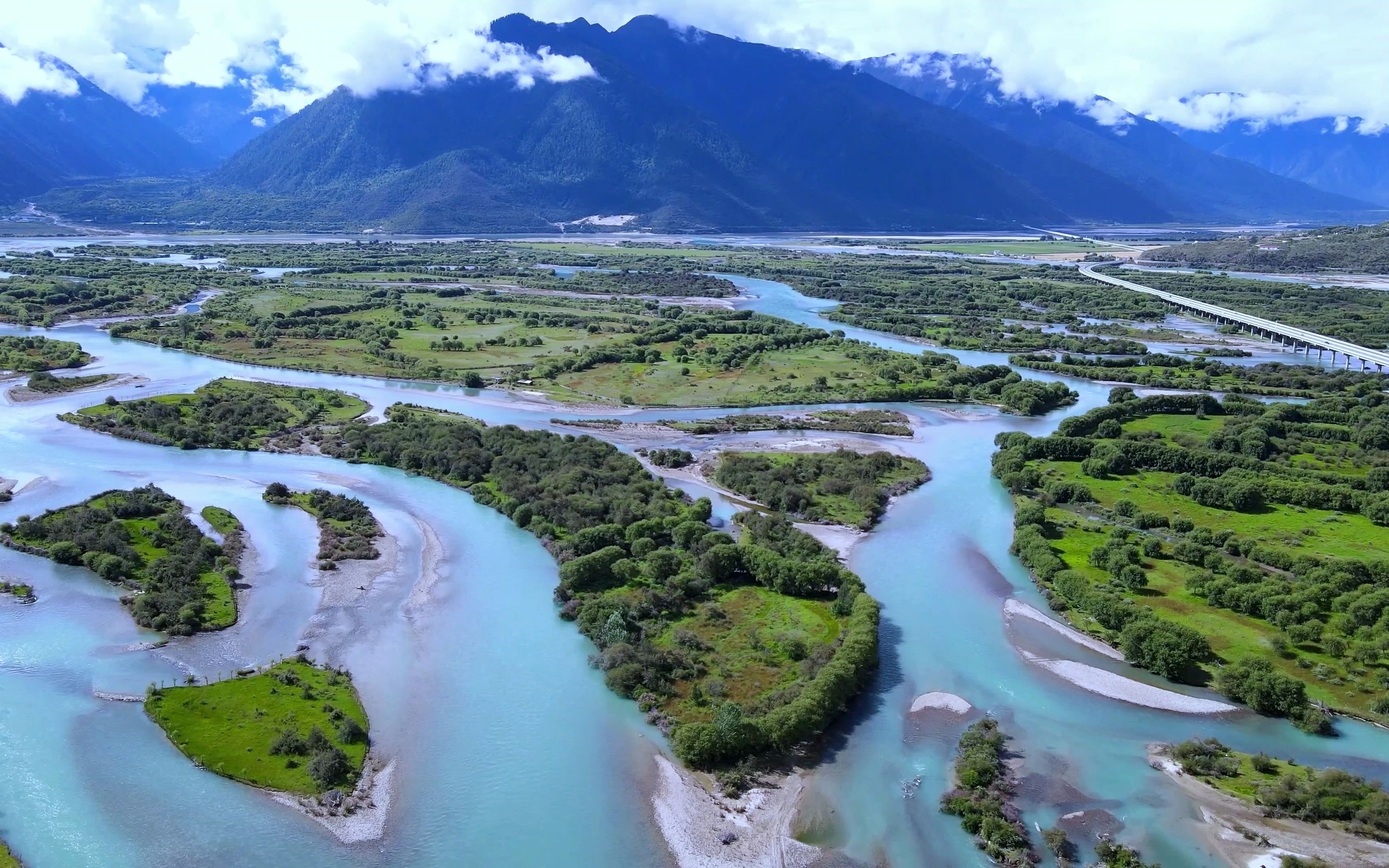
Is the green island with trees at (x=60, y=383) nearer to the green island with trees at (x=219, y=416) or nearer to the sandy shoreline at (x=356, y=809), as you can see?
the green island with trees at (x=219, y=416)

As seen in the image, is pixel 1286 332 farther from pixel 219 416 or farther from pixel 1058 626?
pixel 219 416

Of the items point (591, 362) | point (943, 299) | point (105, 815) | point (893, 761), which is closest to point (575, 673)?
point (893, 761)

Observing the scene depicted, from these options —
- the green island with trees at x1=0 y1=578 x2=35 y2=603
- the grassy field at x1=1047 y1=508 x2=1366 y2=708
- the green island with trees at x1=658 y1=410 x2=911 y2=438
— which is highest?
the green island with trees at x1=658 y1=410 x2=911 y2=438

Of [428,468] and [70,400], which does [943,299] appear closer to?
[428,468]

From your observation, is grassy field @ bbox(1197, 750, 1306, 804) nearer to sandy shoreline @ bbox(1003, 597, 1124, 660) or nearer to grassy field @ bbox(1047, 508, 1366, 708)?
grassy field @ bbox(1047, 508, 1366, 708)

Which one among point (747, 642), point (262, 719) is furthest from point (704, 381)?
point (262, 719)

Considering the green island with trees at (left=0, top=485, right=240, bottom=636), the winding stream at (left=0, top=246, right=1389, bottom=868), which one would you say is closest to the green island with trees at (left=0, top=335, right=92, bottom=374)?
the winding stream at (left=0, top=246, right=1389, bottom=868)

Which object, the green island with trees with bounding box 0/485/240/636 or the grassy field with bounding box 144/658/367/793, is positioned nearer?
the grassy field with bounding box 144/658/367/793
